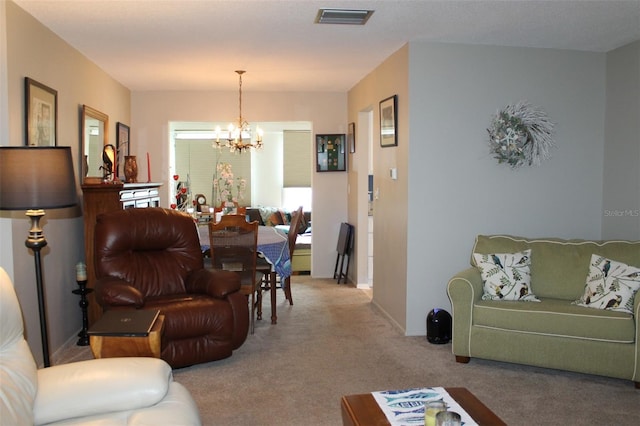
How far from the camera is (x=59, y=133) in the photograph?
14.9 ft

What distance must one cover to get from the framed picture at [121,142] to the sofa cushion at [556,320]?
425 centimetres

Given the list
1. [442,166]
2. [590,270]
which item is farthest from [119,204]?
[590,270]

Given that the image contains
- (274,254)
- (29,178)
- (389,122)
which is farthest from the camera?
(274,254)

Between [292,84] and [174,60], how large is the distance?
1.78 metres

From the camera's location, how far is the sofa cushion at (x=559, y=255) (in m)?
4.32

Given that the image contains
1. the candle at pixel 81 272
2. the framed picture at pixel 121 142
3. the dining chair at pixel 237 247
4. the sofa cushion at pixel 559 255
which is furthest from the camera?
the framed picture at pixel 121 142

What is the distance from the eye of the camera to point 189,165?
399 inches

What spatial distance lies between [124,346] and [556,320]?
2722mm

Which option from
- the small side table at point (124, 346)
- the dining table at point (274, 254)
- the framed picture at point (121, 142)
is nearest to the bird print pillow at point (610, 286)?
the dining table at point (274, 254)

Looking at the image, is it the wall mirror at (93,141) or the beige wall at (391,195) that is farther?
the wall mirror at (93,141)

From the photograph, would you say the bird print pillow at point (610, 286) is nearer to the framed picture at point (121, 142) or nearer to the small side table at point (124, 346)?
the small side table at point (124, 346)

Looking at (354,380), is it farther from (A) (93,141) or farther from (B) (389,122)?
(A) (93,141)

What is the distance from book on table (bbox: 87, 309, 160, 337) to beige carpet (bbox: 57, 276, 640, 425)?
2.07 feet

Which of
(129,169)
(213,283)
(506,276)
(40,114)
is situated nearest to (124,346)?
(213,283)
